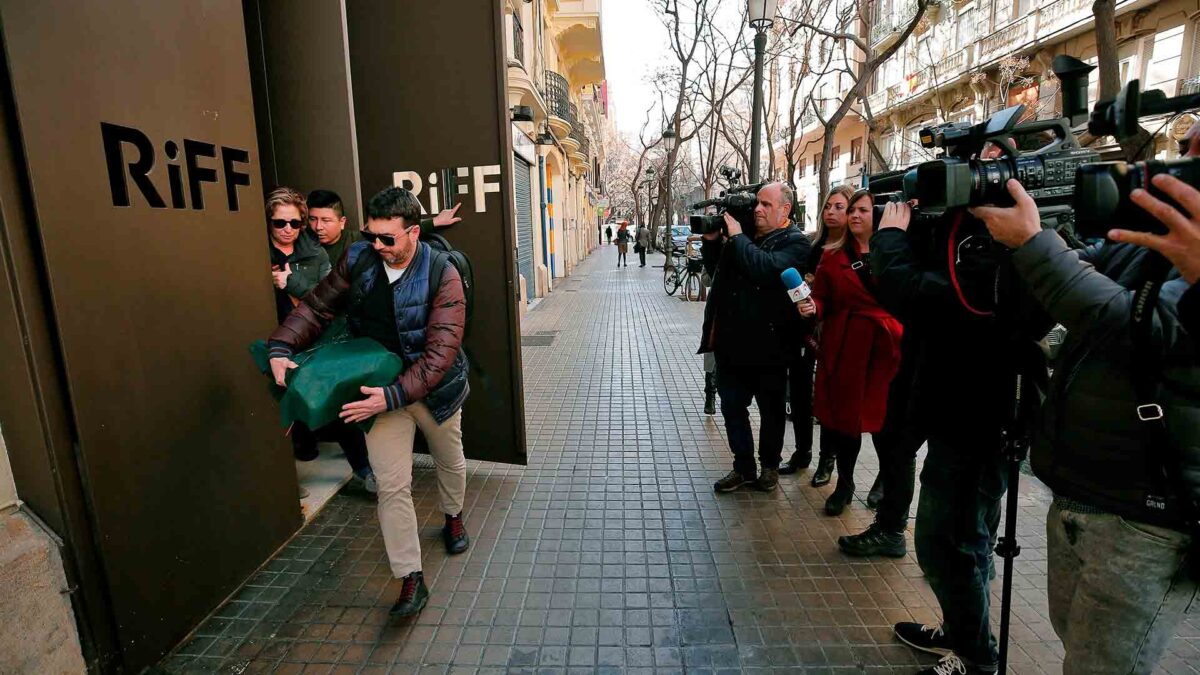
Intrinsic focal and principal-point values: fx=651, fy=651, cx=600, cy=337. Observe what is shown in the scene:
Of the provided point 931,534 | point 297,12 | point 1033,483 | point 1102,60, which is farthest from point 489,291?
point 1102,60

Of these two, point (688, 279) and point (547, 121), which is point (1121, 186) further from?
point (547, 121)

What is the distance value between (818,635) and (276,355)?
2.64 meters

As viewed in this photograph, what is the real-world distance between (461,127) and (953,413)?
328 cm

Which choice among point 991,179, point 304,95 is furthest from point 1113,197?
point 304,95

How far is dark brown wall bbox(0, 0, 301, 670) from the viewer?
223 cm

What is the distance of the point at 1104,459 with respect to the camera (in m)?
1.64

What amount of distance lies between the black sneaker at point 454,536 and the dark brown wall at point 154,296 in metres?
0.93

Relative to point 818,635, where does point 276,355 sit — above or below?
above

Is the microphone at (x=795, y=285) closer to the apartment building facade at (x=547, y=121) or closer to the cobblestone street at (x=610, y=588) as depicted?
the cobblestone street at (x=610, y=588)

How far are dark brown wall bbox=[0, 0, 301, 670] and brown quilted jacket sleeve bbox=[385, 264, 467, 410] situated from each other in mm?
957

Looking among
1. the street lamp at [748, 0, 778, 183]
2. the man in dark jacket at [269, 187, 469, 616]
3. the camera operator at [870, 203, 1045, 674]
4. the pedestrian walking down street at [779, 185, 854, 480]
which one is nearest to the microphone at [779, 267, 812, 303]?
the pedestrian walking down street at [779, 185, 854, 480]

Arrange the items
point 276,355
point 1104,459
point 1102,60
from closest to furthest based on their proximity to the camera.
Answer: point 1104,459 < point 276,355 < point 1102,60

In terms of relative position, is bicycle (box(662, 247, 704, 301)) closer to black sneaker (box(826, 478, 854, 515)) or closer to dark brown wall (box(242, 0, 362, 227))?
black sneaker (box(826, 478, 854, 515))

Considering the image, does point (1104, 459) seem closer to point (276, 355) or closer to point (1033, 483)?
point (276, 355)
